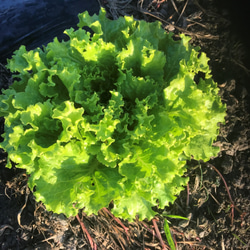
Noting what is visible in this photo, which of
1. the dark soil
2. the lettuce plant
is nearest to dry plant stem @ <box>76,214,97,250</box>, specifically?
the dark soil

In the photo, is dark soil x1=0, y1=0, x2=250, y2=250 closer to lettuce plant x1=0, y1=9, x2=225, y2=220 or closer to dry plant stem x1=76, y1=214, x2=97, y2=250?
dry plant stem x1=76, y1=214, x2=97, y2=250

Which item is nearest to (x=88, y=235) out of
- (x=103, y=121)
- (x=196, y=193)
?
(x=196, y=193)

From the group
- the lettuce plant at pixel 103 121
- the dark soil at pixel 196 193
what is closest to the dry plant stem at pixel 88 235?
the dark soil at pixel 196 193

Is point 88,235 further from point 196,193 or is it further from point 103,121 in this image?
point 103,121

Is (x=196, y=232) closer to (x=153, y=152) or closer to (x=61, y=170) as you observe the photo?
(x=153, y=152)

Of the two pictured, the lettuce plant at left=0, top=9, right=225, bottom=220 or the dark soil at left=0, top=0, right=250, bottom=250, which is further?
the dark soil at left=0, top=0, right=250, bottom=250

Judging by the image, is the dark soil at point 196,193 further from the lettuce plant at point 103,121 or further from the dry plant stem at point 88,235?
the lettuce plant at point 103,121
